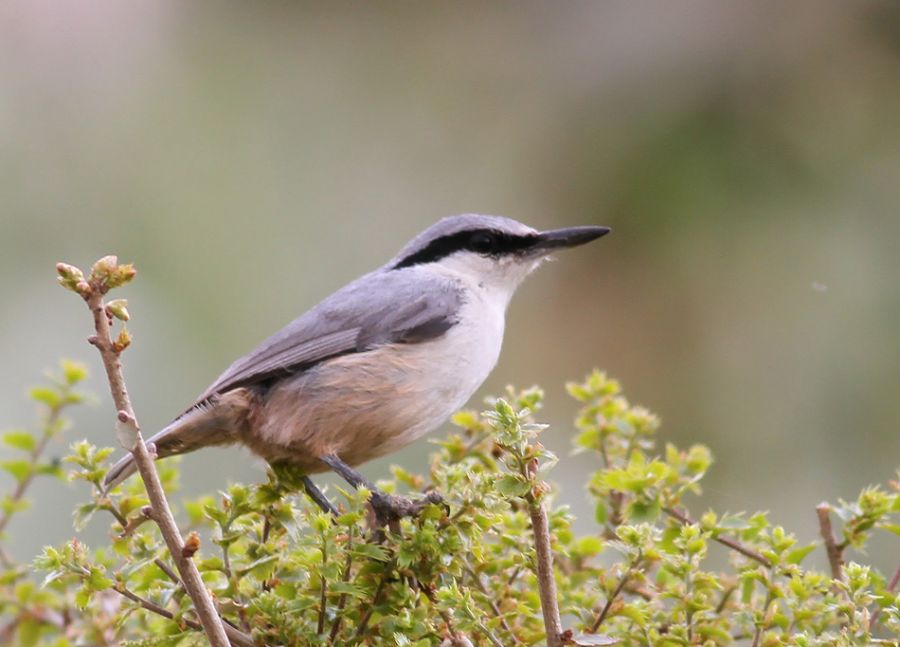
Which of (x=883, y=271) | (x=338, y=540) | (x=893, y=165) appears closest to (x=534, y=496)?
(x=338, y=540)

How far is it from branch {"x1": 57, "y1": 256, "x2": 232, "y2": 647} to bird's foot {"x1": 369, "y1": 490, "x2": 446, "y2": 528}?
0.38 metres

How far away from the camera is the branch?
52.1 inches

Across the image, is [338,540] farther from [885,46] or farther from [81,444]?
[885,46]

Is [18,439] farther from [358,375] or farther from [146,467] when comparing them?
[146,467]

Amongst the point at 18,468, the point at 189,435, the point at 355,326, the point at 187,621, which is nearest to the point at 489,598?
the point at 187,621

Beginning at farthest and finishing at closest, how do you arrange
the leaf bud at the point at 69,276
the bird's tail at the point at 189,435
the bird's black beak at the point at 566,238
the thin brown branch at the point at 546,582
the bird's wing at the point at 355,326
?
1. the bird's black beak at the point at 566,238
2. the bird's wing at the point at 355,326
3. the bird's tail at the point at 189,435
4. the thin brown branch at the point at 546,582
5. the leaf bud at the point at 69,276

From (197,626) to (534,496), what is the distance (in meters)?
0.53

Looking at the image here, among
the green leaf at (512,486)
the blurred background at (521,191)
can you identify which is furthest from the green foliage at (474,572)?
the blurred background at (521,191)

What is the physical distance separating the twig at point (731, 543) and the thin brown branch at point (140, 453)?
831 millimetres

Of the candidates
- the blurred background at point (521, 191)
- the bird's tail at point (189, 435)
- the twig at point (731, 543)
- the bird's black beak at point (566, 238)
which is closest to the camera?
the twig at point (731, 543)

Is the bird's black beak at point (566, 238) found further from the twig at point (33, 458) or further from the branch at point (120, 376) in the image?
the branch at point (120, 376)

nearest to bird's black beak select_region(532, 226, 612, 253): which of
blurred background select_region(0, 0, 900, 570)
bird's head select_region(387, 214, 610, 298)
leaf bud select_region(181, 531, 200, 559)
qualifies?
bird's head select_region(387, 214, 610, 298)

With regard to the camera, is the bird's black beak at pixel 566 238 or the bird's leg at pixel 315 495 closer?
the bird's leg at pixel 315 495

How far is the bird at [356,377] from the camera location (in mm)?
2643
